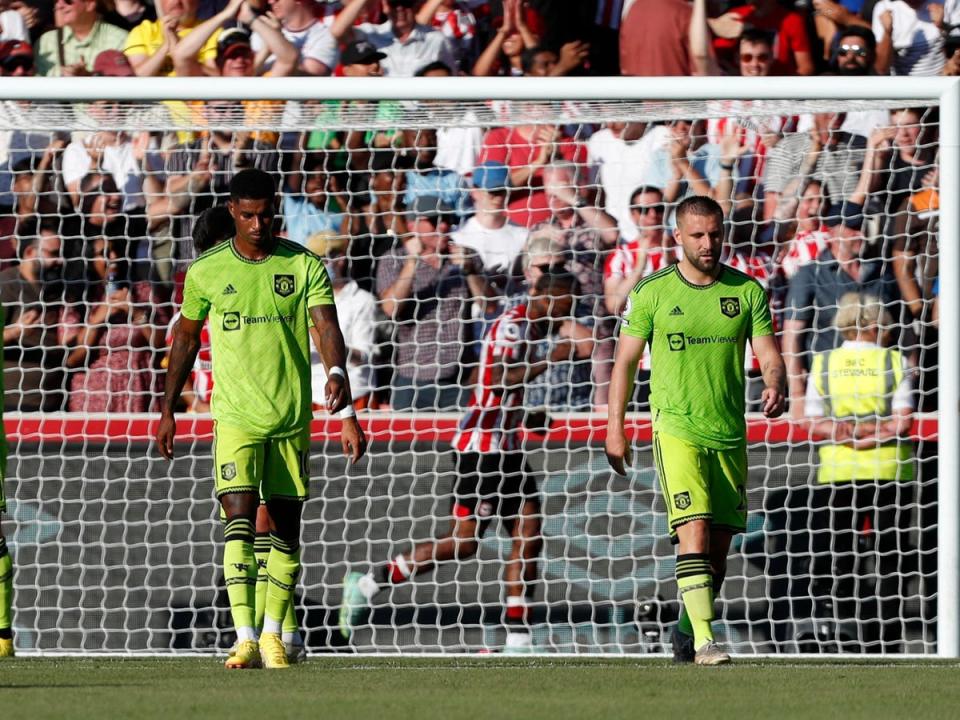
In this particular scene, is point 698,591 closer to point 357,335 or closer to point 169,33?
point 357,335

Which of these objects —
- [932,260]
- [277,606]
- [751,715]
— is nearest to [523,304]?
[932,260]

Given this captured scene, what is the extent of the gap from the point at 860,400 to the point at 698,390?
236cm

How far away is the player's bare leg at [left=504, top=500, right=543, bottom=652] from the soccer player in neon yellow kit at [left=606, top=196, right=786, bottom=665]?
5.69 feet

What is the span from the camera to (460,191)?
32.9ft

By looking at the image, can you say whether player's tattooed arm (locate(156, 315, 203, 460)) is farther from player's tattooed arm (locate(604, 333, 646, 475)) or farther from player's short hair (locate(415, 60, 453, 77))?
player's short hair (locate(415, 60, 453, 77))

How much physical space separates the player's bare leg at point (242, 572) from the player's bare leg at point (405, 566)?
2.12m

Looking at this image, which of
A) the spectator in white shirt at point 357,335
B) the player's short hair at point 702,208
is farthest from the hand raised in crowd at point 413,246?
the player's short hair at point 702,208

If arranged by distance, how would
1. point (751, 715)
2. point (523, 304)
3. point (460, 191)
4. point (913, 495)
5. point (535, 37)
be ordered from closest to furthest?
point (751, 715), point (913, 495), point (523, 304), point (460, 191), point (535, 37)

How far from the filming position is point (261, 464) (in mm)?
6730

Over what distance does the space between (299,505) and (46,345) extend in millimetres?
3483

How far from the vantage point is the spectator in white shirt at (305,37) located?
11820 millimetres

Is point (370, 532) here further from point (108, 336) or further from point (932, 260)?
point (932, 260)

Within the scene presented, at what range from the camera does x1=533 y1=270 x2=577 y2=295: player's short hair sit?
9.40 metres

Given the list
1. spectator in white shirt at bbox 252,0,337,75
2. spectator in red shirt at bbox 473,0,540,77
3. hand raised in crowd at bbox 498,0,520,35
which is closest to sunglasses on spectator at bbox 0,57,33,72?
spectator in white shirt at bbox 252,0,337,75
